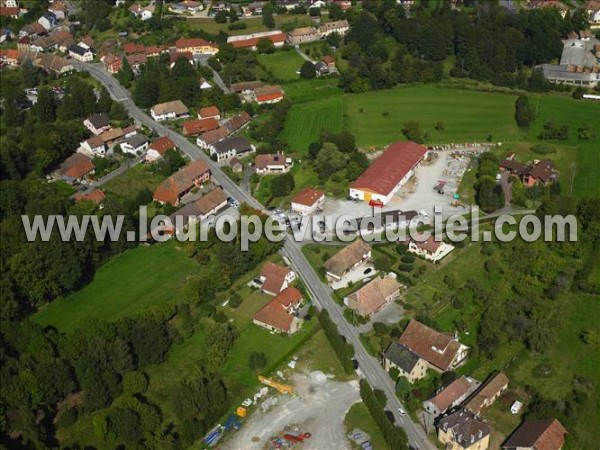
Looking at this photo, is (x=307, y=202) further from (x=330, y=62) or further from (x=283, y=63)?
(x=283, y=63)

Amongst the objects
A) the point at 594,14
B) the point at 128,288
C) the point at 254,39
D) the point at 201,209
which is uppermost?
the point at 594,14

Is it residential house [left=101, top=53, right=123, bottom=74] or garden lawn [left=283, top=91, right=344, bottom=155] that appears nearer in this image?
garden lawn [left=283, top=91, right=344, bottom=155]

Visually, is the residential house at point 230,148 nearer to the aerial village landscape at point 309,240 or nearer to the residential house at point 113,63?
the aerial village landscape at point 309,240

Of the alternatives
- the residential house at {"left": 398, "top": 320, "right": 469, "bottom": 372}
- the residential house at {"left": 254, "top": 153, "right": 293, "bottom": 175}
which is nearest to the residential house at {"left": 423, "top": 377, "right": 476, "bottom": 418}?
the residential house at {"left": 398, "top": 320, "right": 469, "bottom": 372}

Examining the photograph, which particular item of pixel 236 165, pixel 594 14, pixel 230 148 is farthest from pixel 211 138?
pixel 594 14

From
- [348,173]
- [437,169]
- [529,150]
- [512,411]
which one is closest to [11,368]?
[512,411]

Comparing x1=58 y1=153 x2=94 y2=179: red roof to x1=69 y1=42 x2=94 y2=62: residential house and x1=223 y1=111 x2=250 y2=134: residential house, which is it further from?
x1=69 y1=42 x2=94 y2=62: residential house
